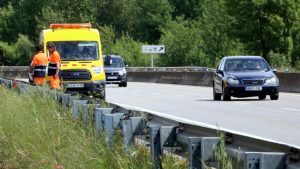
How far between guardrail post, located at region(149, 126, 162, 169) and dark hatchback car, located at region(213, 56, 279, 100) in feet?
61.8

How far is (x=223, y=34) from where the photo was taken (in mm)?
82562

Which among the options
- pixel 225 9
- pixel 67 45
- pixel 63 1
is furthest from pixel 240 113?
pixel 63 1

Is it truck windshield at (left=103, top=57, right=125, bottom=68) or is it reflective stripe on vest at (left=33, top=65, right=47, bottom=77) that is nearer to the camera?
reflective stripe on vest at (left=33, top=65, right=47, bottom=77)

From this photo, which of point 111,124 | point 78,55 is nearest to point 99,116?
point 111,124

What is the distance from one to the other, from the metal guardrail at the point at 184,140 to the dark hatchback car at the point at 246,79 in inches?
616

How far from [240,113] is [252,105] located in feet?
11.5

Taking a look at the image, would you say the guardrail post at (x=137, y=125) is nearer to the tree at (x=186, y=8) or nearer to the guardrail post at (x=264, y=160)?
the guardrail post at (x=264, y=160)

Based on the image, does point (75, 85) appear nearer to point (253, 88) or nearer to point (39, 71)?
point (253, 88)

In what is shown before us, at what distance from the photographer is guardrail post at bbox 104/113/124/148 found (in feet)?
28.1

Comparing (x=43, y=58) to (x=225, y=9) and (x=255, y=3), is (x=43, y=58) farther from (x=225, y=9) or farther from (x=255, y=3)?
(x=225, y=9)

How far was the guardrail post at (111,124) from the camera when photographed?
8578mm

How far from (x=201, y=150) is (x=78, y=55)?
2125 cm

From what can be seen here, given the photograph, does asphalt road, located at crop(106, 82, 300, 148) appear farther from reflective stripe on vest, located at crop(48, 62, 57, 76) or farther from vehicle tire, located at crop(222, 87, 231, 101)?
reflective stripe on vest, located at crop(48, 62, 57, 76)

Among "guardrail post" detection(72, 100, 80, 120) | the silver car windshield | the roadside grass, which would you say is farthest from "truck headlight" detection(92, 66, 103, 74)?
"guardrail post" detection(72, 100, 80, 120)
